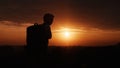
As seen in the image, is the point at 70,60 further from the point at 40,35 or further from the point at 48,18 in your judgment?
the point at 48,18

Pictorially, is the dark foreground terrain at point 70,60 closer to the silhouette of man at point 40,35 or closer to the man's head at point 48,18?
the silhouette of man at point 40,35

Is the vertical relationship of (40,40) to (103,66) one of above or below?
above

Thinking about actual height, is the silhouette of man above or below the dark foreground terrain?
above

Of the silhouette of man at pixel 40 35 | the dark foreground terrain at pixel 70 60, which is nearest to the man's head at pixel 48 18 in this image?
the silhouette of man at pixel 40 35

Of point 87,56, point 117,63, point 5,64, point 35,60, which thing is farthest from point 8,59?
point 117,63

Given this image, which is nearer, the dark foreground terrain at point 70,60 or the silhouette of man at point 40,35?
the silhouette of man at point 40,35

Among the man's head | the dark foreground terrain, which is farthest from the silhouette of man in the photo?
the dark foreground terrain

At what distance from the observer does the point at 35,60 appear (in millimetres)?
12016

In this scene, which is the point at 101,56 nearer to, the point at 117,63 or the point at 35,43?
the point at 117,63

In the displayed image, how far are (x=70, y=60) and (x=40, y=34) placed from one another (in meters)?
2.27

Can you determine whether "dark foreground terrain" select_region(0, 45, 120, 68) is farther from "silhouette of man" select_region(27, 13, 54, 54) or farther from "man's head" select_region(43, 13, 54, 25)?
"man's head" select_region(43, 13, 54, 25)

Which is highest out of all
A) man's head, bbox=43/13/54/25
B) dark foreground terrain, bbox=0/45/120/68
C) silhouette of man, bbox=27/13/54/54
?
man's head, bbox=43/13/54/25

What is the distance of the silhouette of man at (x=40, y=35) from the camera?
1170 centimetres

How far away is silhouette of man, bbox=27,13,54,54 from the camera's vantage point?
460 inches
